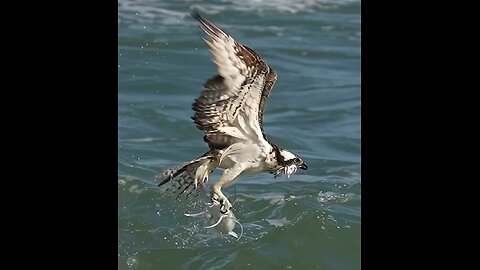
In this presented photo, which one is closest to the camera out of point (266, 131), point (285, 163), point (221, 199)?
point (221, 199)

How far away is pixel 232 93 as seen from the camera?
5.07 meters

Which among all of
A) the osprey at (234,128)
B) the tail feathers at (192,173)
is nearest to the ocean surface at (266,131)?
the tail feathers at (192,173)

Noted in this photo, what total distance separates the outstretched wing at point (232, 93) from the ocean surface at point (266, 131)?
0.63 m

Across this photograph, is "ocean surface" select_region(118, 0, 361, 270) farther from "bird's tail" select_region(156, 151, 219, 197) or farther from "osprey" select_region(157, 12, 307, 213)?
"osprey" select_region(157, 12, 307, 213)

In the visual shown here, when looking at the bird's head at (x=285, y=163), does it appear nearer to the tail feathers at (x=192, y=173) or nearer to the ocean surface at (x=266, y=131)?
the tail feathers at (x=192, y=173)

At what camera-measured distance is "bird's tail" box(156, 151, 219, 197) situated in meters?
5.46

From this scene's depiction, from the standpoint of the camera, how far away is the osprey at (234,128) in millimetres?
4930

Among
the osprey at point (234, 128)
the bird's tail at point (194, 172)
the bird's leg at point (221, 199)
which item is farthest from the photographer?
the bird's tail at point (194, 172)

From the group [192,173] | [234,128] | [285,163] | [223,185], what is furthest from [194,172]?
[285,163]

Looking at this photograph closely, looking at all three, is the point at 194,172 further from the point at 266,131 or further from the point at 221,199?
the point at 266,131

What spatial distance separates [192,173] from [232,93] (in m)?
0.64
